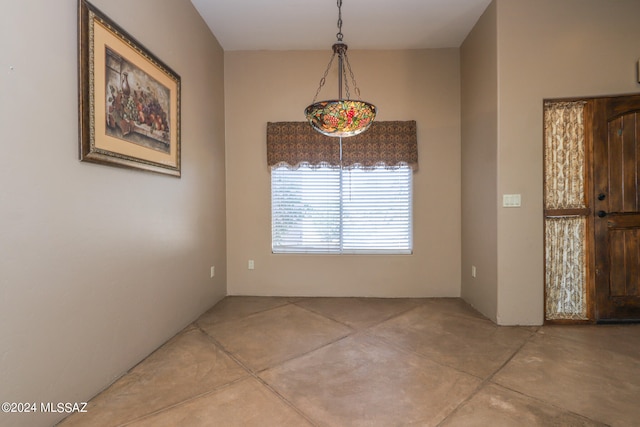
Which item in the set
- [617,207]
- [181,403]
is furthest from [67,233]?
[617,207]

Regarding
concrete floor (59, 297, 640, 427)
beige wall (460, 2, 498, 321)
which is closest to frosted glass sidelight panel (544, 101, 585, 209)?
beige wall (460, 2, 498, 321)

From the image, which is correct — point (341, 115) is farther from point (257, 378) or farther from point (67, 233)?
point (257, 378)

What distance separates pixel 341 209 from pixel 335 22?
2134mm

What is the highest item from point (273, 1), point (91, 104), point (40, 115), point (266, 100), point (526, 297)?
point (273, 1)

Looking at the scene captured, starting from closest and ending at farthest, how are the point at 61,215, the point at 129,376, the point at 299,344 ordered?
1. the point at 61,215
2. the point at 129,376
3. the point at 299,344

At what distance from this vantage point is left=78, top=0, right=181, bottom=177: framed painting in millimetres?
1680

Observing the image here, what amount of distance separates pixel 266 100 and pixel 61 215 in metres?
2.78

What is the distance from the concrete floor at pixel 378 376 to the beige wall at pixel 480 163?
468mm

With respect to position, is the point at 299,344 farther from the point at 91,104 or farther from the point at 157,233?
the point at 91,104

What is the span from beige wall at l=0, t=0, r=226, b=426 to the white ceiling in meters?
0.65

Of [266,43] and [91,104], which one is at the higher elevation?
[266,43]

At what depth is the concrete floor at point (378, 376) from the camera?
5.30 feet

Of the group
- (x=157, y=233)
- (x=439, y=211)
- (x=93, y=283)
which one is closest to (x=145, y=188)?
(x=157, y=233)

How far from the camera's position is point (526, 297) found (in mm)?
2842
